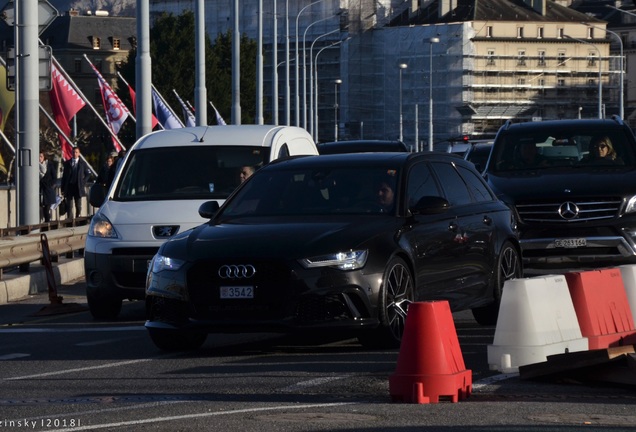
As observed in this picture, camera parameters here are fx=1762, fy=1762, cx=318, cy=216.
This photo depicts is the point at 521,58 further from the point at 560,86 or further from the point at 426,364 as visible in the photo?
the point at 426,364

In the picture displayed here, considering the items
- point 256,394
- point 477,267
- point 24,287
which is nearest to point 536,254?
point 477,267

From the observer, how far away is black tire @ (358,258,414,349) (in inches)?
492

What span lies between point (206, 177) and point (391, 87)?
12741 centimetres

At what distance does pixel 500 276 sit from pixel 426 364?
5.27 metres

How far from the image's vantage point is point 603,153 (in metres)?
19.7

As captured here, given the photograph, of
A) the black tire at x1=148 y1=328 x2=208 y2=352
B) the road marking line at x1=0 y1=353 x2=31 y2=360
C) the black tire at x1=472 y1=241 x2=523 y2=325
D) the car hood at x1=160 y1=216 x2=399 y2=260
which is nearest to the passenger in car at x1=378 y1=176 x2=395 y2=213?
the car hood at x1=160 y1=216 x2=399 y2=260

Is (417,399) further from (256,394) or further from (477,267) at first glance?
(477,267)

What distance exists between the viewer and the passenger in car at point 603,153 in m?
19.7

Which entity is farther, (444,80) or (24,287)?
(444,80)

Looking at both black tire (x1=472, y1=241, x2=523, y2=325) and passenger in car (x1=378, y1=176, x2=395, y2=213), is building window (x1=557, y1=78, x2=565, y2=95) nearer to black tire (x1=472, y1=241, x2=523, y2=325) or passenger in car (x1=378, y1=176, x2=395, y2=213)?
black tire (x1=472, y1=241, x2=523, y2=325)

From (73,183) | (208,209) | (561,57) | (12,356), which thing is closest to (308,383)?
(12,356)

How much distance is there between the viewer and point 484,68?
149m

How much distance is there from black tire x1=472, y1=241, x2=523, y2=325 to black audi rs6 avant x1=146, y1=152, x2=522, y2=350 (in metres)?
A: 0.03

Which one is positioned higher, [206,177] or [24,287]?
[206,177]
